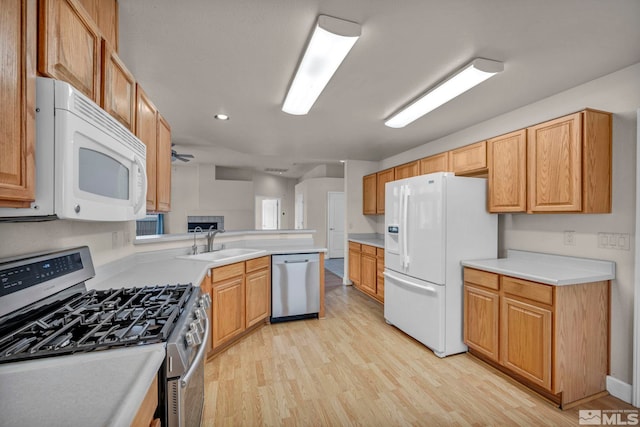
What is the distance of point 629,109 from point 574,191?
708mm

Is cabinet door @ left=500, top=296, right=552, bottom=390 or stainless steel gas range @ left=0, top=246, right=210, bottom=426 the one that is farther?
cabinet door @ left=500, top=296, right=552, bottom=390

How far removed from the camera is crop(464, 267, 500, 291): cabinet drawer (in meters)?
2.35

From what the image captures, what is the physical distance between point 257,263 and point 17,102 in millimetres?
2467

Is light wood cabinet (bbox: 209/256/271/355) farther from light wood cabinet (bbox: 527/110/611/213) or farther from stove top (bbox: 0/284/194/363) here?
light wood cabinet (bbox: 527/110/611/213)

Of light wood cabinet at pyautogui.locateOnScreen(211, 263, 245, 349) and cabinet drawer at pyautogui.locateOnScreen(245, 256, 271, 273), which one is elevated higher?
cabinet drawer at pyautogui.locateOnScreen(245, 256, 271, 273)

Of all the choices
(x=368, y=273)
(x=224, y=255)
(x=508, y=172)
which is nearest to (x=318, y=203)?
(x=368, y=273)

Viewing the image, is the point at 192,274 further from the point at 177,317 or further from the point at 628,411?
the point at 628,411

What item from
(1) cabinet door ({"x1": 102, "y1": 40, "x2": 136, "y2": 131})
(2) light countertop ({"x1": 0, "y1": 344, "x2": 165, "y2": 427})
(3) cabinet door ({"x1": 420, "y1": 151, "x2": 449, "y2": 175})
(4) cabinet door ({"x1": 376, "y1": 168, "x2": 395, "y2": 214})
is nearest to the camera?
(2) light countertop ({"x1": 0, "y1": 344, "x2": 165, "y2": 427})


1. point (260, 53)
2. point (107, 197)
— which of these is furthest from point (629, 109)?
point (107, 197)

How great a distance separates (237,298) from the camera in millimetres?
2787

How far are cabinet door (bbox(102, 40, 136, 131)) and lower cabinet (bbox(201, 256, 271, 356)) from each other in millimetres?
1307

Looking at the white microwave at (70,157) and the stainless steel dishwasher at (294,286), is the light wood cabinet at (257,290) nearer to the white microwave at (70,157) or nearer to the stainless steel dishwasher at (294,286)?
the stainless steel dishwasher at (294,286)

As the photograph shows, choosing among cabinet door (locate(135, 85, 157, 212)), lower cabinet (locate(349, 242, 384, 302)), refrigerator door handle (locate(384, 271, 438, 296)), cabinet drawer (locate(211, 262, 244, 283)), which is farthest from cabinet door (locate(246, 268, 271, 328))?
lower cabinet (locate(349, 242, 384, 302))

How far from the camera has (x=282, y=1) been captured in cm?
141
